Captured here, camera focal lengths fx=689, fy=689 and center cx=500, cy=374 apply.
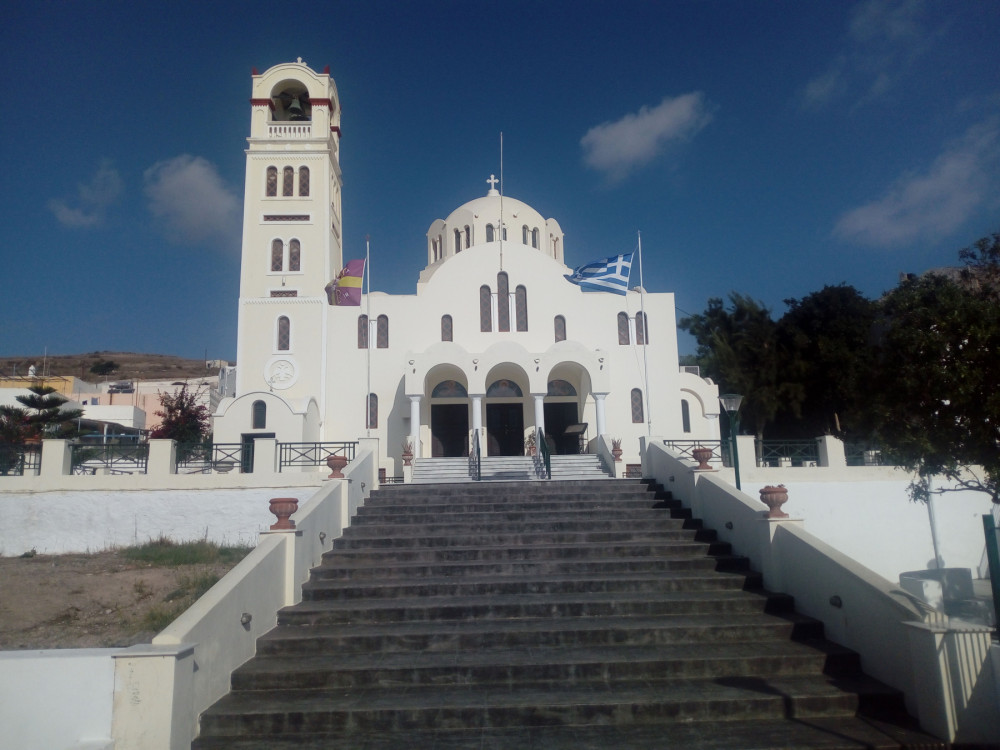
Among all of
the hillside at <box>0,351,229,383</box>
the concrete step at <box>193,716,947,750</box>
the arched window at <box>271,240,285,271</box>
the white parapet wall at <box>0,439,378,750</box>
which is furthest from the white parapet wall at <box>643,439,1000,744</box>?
the hillside at <box>0,351,229,383</box>

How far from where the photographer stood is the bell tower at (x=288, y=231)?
23.8m

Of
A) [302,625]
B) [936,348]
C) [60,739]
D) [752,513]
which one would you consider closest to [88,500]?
[302,625]

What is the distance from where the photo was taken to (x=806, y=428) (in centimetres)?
3519

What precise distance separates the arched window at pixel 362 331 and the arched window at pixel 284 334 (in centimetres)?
240

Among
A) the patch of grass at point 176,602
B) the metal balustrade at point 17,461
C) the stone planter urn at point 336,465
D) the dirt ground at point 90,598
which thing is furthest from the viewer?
the metal balustrade at point 17,461

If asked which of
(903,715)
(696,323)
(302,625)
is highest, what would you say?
(696,323)

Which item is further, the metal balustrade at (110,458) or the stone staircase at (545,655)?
the metal balustrade at (110,458)

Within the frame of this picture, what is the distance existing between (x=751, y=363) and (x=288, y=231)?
2327 centimetres

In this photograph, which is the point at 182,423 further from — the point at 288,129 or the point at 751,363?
the point at 751,363

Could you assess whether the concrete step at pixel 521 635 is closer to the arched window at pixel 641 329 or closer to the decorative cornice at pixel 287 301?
the arched window at pixel 641 329

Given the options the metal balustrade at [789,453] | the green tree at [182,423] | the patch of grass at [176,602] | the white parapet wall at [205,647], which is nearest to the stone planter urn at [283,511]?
the white parapet wall at [205,647]

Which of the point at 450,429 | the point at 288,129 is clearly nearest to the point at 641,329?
the point at 450,429

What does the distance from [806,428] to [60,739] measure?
116 ft

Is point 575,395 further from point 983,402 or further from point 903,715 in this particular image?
point 903,715
